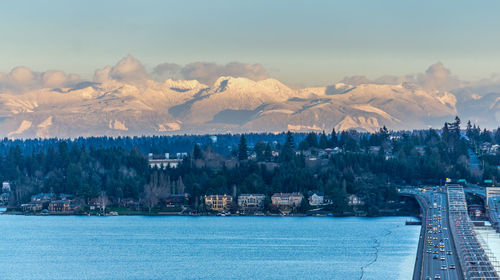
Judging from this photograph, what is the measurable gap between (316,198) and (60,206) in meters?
25.1

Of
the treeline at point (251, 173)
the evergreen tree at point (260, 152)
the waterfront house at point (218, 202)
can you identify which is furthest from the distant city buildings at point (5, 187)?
the waterfront house at point (218, 202)

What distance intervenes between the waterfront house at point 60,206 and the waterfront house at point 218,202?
13.8 meters

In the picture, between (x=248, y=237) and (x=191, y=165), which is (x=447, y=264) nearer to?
(x=248, y=237)

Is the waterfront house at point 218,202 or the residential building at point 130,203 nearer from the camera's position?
the waterfront house at point 218,202

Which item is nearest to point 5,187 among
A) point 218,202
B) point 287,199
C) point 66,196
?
point 66,196

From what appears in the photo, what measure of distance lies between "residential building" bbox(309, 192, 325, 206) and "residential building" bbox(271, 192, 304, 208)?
957 mm

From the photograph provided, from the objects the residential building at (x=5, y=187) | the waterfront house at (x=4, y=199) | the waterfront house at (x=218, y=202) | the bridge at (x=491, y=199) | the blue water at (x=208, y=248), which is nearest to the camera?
the blue water at (x=208, y=248)

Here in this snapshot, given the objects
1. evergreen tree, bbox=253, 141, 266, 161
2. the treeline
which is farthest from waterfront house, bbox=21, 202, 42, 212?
evergreen tree, bbox=253, 141, 266, 161

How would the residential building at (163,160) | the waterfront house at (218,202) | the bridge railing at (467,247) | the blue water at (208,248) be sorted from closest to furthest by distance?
the bridge railing at (467,247) < the blue water at (208,248) < the waterfront house at (218,202) < the residential building at (163,160)

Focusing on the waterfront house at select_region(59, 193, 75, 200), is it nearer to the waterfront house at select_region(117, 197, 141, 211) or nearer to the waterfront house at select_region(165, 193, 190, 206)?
the waterfront house at select_region(117, 197, 141, 211)

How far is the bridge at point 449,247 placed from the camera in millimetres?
45156

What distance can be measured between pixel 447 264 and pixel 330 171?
4995 centimetres

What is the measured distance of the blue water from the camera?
53406mm

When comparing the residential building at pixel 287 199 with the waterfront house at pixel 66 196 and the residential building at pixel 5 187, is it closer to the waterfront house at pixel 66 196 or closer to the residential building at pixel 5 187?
the waterfront house at pixel 66 196
